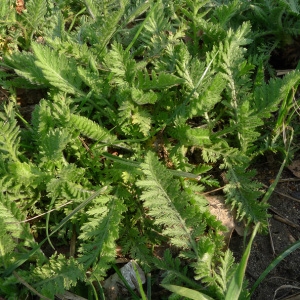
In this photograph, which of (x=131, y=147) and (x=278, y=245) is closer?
(x=278, y=245)

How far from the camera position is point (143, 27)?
8.24ft

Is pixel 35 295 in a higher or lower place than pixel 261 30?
lower

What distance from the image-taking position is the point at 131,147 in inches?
88.5

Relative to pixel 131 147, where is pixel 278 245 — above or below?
below

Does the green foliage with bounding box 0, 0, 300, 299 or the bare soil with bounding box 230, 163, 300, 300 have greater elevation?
the green foliage with bounding box 0, 0, 300, 299

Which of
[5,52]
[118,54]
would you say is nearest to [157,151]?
[118,54]

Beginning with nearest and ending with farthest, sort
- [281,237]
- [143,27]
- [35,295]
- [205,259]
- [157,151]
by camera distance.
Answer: [205,259], [35,295], [281,237], [157,151], [143,27]

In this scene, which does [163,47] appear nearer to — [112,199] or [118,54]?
[118,54]

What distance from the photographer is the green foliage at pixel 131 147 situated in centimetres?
195

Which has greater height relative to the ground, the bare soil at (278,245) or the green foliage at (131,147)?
the green foliage at (131,147)

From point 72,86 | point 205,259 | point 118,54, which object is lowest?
point 205,259

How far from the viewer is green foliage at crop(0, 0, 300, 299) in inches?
76.9

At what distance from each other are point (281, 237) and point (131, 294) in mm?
787

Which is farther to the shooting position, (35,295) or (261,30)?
(261,30)
